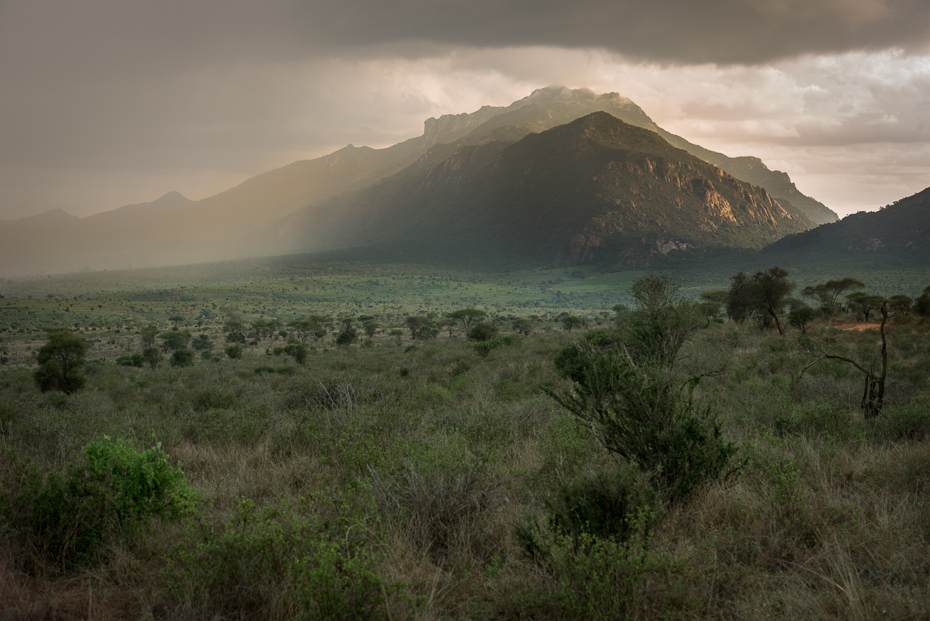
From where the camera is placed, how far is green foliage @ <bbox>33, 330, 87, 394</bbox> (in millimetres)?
18359

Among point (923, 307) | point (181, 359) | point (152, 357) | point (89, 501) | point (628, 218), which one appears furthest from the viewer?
point (628, 218)

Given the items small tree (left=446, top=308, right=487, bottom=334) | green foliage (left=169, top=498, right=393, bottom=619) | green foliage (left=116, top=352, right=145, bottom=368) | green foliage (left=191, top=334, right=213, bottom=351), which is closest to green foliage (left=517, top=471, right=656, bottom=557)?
green foliage (left=169, top=498, right=393, bottom=619)

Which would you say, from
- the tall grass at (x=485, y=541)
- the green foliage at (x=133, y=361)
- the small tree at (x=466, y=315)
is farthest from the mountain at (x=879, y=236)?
the green foliage at (x=133, y=361)

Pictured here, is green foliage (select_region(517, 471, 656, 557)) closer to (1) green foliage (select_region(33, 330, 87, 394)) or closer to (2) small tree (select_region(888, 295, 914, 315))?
(1) green foliage (select_region(33, 330, 87, 394))

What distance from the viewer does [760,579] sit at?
3117 mm

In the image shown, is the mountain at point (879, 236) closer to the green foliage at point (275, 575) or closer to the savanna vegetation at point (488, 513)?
the savanna vegetation at point (488, 513)

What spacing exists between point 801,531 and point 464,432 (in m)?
4.31

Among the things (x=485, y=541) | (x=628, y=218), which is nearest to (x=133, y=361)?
(x=485, y=541)

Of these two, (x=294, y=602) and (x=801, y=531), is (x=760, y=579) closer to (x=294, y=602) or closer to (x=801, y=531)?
(x=801, y=531)

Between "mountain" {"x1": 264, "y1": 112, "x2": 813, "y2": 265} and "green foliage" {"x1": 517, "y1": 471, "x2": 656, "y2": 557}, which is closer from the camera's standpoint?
"green foliage" {"x1": 517, "y1": 471, "x2": 656, "y2": 557}

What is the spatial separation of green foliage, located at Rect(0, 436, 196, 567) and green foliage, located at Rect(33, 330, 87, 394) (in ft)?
62.9

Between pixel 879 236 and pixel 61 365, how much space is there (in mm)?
134845

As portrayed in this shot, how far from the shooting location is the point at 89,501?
3760 millimetres

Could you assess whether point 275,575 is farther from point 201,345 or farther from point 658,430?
point 201,345
